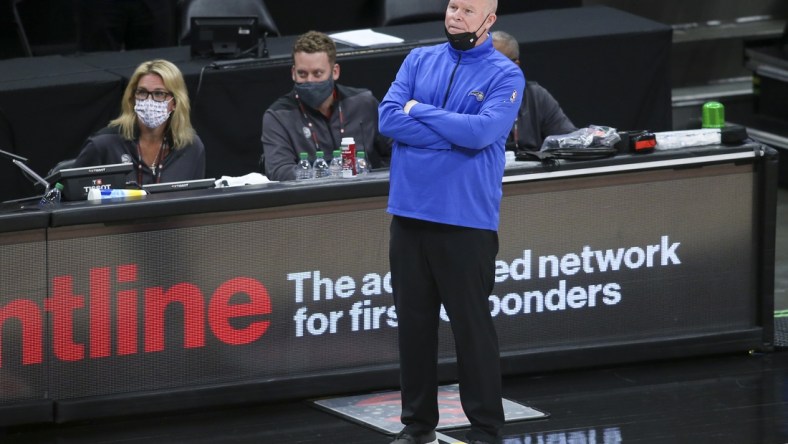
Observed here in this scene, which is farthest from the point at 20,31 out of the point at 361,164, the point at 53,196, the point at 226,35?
the point at 53,196

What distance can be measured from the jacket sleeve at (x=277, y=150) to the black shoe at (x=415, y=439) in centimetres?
184

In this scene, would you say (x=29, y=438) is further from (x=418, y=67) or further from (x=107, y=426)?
(x=418, y=67)

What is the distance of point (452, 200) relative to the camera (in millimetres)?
5055

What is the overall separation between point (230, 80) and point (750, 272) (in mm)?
3578

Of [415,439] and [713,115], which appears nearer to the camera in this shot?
[415,439]

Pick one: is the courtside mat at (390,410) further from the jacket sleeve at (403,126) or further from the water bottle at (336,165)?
the jacket sleeve at (403,126)

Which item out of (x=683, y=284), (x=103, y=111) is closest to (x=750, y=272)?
(x=683, y=284)

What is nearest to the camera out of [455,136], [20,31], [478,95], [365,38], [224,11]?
[455,136]

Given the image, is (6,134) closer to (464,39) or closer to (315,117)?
(315,117)

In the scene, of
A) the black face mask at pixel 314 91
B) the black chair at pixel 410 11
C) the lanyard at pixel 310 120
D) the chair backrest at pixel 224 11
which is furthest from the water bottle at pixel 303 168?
the black chair at pixel 410 11

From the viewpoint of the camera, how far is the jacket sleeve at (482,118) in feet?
16.4

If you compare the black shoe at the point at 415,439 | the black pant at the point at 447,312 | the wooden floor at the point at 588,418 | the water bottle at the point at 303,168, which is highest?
the water bottle at the point at 303,168

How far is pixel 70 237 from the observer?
5.79 meters

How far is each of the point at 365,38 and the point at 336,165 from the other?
2.90 metres
